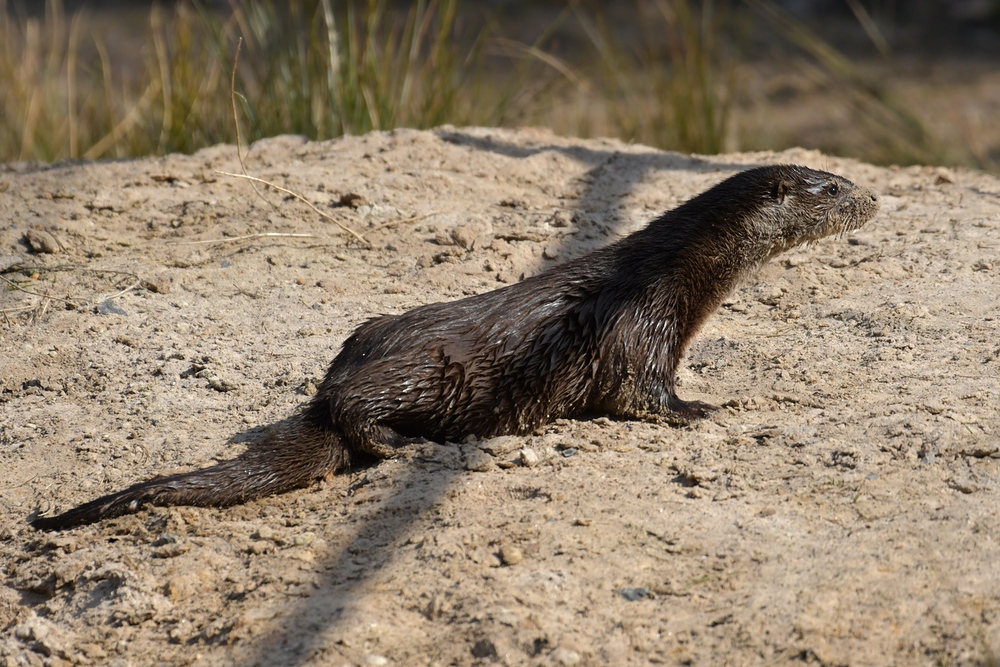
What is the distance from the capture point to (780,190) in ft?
13.1

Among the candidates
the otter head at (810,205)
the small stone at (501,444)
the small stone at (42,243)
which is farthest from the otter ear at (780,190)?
the small stone at (42,243)

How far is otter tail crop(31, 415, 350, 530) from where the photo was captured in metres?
3.05

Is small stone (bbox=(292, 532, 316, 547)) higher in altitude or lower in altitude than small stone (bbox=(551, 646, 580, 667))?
lower

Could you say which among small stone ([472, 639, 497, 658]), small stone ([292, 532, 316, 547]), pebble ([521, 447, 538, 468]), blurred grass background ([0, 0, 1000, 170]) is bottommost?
small stone ([292, 532, 316, 547])

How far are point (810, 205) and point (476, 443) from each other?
1.66 meters

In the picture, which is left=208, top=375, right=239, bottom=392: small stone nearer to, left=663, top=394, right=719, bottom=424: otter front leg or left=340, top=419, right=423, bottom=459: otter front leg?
left=340, top=419, right=423, bottom=459: otter front leg

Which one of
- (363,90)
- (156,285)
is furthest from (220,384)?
(363,90)

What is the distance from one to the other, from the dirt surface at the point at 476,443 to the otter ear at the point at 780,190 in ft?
1.53

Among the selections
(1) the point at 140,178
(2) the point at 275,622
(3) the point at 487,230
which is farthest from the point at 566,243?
(2) the point at 275,622

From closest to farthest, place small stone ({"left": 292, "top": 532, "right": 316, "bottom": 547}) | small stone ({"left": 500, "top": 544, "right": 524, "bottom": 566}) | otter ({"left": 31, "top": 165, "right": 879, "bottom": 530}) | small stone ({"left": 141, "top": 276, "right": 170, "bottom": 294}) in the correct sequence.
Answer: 1. small stone ({"left": 500, "top": 544, "right": 524, "bottom": 566})
2. small stone ({"left": 292, "top": 532, "right": 316, "bottom": 547})
3. otter ({"left": 31, "top": 165, "right": 879, "bottom": 530})
4. small stone ({"left": 141, "top": 276, "right": 170, "bottom": 294})

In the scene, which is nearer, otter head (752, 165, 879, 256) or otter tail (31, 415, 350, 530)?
otter tail (31, 415, 350, 530)

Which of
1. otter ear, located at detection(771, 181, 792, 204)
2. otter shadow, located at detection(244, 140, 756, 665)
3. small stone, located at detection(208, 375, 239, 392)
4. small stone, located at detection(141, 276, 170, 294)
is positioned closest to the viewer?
otter shadow, located at detection(244, 140, 756, 665)

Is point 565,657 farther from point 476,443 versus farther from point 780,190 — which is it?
point 780,190

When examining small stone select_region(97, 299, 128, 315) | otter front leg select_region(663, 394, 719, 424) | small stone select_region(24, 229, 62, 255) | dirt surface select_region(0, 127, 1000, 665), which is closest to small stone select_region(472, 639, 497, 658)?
dirt surface select_region(0, 127, 1000, 665)
